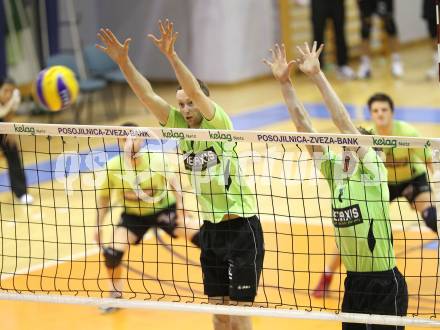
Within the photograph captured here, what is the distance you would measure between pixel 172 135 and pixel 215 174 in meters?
0.47

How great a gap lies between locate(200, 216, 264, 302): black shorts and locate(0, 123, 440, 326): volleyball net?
0.53ft

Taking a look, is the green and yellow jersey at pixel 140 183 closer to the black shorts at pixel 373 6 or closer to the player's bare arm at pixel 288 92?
the player's bare arm at pixel 288 92

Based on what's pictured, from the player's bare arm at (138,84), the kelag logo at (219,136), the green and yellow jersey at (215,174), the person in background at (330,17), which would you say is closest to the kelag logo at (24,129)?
the player's bare arm at (138,84)

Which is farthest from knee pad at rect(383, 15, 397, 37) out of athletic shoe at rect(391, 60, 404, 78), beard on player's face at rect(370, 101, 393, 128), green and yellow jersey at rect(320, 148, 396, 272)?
green and yellow jersey at rect(320, 148, 396, 272)

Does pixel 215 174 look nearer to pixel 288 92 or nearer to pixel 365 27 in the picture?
pixel 288 92

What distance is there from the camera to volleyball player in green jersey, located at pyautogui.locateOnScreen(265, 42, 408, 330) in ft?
19.1

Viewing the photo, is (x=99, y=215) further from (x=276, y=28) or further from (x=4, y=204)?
(x=276, y=28)

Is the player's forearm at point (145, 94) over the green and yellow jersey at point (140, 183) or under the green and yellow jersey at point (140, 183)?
over

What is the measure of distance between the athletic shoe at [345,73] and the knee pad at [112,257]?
441 inches

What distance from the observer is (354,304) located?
5883mm

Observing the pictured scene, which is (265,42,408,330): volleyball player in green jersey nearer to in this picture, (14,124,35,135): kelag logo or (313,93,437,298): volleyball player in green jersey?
(14,124,35,135): kelag logo

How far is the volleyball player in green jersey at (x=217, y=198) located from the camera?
634cm

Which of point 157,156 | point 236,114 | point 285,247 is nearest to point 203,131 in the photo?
point 157,156

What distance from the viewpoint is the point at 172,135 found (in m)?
6.13
